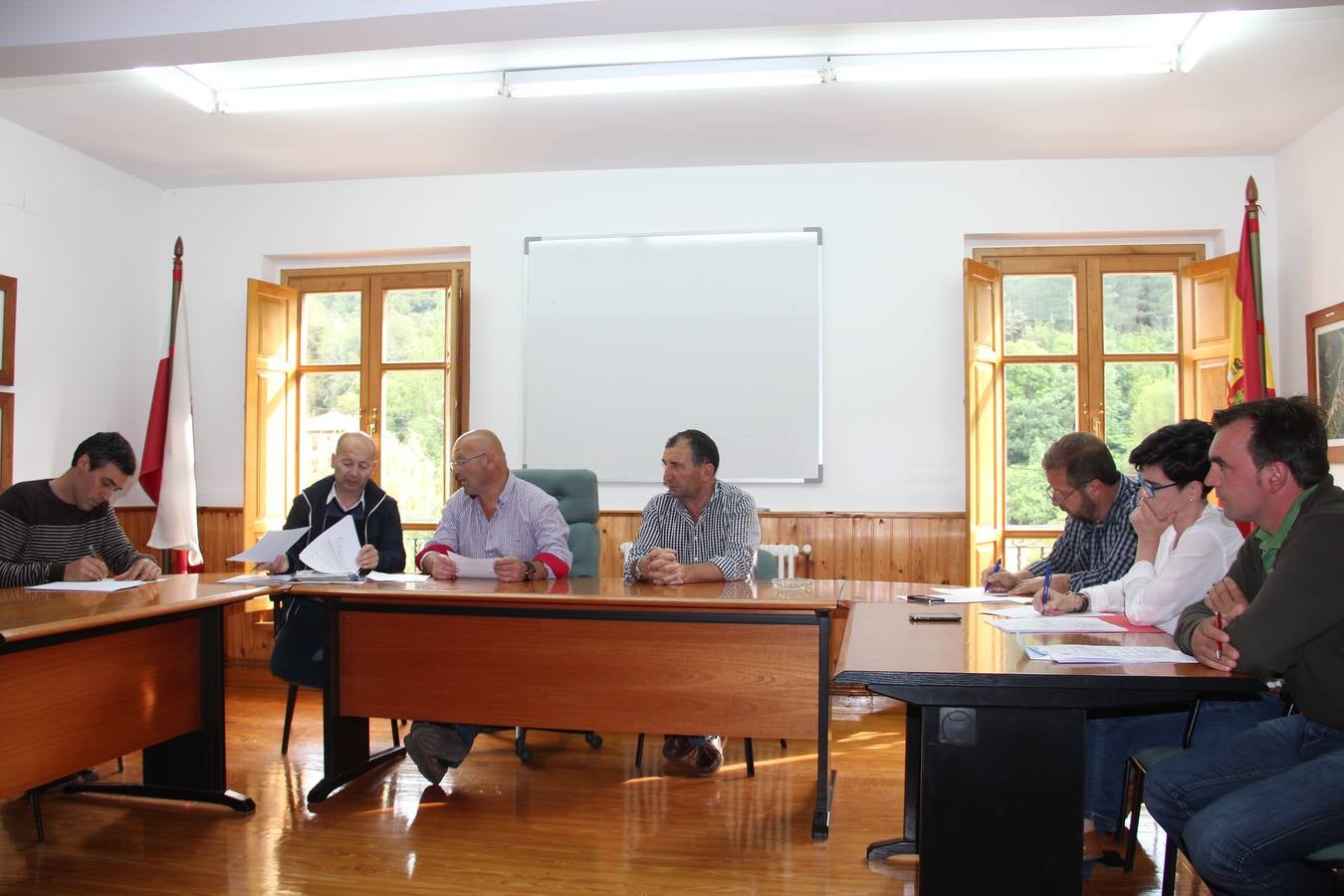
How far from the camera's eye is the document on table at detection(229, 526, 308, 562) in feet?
10.4

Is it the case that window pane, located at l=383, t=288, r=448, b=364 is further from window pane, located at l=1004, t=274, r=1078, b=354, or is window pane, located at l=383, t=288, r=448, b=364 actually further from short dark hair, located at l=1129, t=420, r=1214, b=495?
short dark hair, located at l=1129, t=420, r=1214, b=495

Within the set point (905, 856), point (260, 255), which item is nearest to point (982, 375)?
point (905, 856)

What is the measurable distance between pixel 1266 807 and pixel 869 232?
12.0ft

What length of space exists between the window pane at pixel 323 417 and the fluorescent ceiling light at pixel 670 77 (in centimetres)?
218

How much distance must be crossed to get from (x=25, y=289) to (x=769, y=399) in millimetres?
3624

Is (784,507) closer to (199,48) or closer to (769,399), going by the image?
(769,399)

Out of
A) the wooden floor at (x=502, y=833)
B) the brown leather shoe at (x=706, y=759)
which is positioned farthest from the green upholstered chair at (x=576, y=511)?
the brown leather shoe at (x=706, y=759)

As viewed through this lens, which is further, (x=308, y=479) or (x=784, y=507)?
(x=308, y=479)

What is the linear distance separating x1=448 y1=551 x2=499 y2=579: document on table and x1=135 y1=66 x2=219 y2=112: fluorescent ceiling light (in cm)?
237

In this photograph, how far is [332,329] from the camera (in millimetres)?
5531

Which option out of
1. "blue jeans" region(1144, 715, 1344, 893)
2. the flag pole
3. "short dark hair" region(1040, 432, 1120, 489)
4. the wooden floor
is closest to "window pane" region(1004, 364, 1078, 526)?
the flag pole

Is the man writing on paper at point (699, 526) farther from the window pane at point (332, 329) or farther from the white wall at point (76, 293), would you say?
the white wall at point (76, 293)

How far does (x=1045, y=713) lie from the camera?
1842 millimetres

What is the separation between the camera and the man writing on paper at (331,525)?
3.54m
